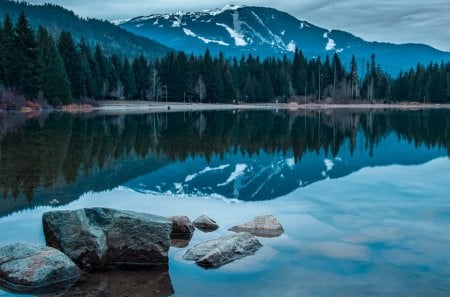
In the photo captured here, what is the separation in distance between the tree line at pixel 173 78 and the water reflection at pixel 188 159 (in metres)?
36.3

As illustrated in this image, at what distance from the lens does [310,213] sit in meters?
15.2

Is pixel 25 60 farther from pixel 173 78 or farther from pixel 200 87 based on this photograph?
pixel 173 78

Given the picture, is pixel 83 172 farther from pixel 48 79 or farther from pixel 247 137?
pixel 48 79

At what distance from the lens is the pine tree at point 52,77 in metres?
79.4

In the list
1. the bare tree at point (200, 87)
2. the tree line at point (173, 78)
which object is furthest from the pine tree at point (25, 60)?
the bare tree at point (200, 87)

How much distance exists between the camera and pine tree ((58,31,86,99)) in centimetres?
9125

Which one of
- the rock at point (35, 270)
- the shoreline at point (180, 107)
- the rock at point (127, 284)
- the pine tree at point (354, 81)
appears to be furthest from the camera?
the pine tree at point (354, 81)

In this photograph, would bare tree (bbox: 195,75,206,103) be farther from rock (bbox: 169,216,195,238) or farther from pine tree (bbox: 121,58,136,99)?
rock (bbox: 169,216,195,238)

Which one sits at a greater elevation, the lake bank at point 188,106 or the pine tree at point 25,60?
the pine tree at point 25,60

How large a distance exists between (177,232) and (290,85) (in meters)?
129

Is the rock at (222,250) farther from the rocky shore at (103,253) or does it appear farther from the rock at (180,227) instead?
the rock at (180,227)

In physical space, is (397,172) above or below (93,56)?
below

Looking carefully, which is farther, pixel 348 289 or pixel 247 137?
pixel 247 137

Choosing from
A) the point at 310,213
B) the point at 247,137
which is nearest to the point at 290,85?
the point at 247,137
